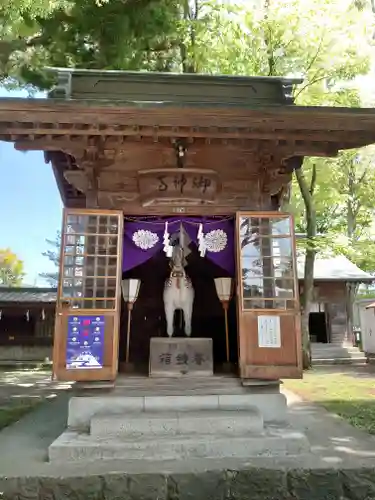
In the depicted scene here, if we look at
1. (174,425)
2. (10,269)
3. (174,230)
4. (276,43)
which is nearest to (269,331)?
(174,425)

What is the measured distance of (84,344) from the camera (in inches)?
233

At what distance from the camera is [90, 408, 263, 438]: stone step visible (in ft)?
18.0

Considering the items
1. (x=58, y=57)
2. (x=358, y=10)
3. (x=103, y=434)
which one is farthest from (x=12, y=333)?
(x=358, y=10)

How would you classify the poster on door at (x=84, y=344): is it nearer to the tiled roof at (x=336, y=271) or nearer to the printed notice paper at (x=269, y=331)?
the printed notice paper at (x=269, y=331)

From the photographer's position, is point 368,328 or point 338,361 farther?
point 368,328

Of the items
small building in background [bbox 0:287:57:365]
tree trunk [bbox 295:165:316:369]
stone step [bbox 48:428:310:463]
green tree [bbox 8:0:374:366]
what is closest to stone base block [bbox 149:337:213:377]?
stone step [bbox 48:428:310:463]

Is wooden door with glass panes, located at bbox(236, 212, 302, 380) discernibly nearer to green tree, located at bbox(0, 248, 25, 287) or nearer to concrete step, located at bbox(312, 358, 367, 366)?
concrete step, located at bbox(312, 358, 367, 366)

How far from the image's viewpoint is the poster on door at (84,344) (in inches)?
232

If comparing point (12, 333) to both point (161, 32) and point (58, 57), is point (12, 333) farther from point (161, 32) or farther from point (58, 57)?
point (161, 32)

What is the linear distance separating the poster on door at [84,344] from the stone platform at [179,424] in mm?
527

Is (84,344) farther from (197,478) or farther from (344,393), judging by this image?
(344,393)

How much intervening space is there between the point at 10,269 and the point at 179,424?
41290 millimetres

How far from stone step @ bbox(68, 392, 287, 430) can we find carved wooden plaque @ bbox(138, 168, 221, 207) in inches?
119

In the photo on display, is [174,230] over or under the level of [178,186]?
under
